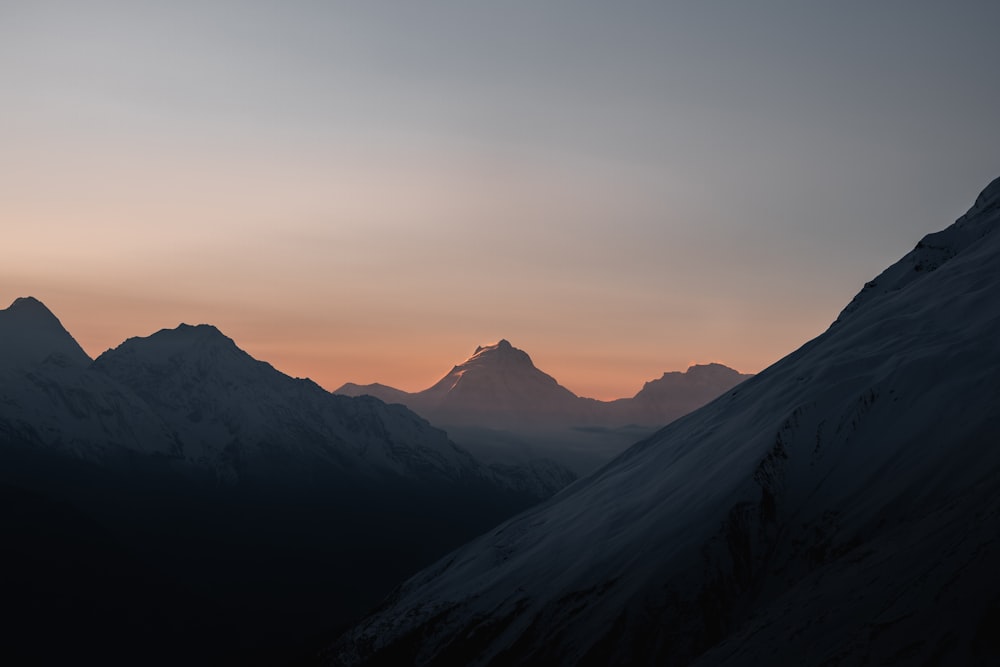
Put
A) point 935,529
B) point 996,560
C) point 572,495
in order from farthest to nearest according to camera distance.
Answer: point 572,495, point 935,529, point 996,560

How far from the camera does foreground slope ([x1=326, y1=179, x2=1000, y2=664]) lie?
187 ft

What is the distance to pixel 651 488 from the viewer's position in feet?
418

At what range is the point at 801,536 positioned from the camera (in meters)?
89.8

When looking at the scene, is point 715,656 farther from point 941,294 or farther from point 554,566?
point 941,294

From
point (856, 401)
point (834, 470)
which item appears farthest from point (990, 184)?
point (834, 470)

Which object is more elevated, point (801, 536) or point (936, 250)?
point (936, 250)

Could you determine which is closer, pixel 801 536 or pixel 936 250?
pixel 801 536

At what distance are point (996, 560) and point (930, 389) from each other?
46.9 meters

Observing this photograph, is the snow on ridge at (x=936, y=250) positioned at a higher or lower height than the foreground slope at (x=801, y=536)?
higher

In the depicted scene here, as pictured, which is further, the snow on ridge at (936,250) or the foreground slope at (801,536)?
the snow on ridge at (936,250)

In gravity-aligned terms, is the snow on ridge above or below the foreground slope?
above

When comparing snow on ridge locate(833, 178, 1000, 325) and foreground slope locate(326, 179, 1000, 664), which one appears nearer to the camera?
foreground slope locate(326, 179, 1000, 664)

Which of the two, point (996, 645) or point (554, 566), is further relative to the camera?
point (554, 566)

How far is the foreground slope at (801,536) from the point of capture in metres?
57.1
